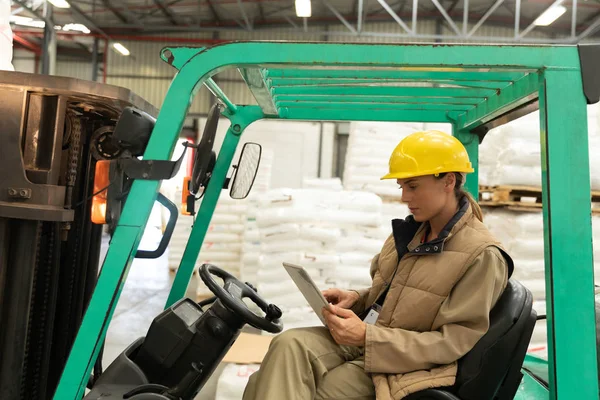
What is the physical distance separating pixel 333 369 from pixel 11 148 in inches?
63.0

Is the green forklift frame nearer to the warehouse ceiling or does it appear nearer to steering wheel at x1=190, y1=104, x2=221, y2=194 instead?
steering wheel at x1=190, y1=104, x2=221, y2=194

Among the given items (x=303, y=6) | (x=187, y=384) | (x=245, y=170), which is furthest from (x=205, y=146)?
(x=303, y=6)

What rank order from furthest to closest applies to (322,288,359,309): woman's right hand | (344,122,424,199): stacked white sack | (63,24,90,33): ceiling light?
(63,24,90,33): ceiling light
(344,122,424,199): stacked white sack
(322,288,359,309): woman's right hand

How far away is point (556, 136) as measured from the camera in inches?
60.6

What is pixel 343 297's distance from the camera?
241 cm

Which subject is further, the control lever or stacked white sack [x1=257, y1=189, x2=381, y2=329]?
stacked white sack [x1=257, y1=189, x2=381, y2=329]

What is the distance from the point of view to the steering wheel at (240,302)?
2.01 m

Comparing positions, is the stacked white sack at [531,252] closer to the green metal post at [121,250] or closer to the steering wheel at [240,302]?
the steering wheel at [240,302]

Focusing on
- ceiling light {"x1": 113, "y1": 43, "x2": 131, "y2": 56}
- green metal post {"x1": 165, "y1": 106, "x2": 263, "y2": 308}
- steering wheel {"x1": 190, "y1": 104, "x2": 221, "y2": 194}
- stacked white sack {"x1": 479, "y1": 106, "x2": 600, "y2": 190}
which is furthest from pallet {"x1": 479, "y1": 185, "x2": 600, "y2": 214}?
ceiling light {"x1": 113, "y1": 43, "x2": 131, "y2": 56}

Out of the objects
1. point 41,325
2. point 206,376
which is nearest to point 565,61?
point 206,376

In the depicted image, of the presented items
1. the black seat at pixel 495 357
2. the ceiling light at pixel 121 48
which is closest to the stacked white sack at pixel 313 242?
the black seat at pixel 495 357

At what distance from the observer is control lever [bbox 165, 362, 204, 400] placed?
194 centimetres

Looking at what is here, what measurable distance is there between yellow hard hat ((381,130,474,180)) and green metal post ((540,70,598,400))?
0.39 meters

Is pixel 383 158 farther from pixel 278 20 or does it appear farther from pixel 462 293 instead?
pixel 278 20
